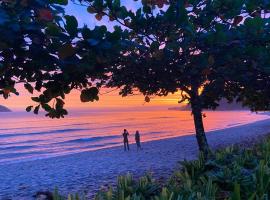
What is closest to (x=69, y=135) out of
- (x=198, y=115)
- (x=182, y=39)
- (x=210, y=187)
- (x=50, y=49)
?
(x=198, y=115)

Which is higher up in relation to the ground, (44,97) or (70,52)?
(70,52)

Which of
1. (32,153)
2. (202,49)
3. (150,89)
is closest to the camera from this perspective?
(202,49)

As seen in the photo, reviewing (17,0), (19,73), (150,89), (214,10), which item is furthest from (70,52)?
(150,89)

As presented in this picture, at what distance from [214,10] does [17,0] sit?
22.1 feet

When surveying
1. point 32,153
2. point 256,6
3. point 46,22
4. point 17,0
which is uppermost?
point 256,6

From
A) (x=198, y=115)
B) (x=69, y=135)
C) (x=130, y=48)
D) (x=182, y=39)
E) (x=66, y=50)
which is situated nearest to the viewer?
(x=66, y=50)

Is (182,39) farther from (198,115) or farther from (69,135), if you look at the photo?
(69,135)

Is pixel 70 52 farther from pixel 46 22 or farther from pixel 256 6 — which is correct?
pixel 256 6

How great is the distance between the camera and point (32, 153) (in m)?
35.0

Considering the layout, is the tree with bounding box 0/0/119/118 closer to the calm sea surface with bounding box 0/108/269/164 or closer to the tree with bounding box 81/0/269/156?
the tree with bounding box 81/0/269/156

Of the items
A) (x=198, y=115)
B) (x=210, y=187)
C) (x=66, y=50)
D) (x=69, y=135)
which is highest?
(x=66, y=50)

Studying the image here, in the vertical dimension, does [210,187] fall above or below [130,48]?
below

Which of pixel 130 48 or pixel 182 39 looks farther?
pixel 182 39

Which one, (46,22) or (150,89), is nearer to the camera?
(46,22)
